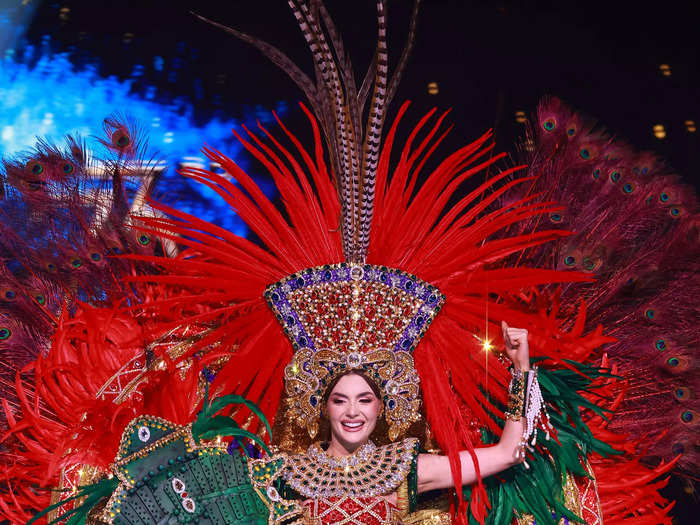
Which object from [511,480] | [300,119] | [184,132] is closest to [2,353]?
[184,132]

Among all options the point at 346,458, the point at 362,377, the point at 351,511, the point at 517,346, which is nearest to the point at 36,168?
the point at 362,377

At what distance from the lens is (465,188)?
426 cm

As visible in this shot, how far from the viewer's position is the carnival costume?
3010 millimetres

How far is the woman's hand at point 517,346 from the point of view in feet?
9.62

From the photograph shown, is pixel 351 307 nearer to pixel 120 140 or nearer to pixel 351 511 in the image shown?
pixel 351 511

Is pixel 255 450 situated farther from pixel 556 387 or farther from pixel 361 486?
pixel 556 387

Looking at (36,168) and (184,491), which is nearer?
(184,491)

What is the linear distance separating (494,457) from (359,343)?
637 millimetres

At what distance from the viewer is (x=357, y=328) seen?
3098mm

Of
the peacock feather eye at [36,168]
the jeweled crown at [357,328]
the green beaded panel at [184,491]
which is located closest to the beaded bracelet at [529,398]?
the jeweled crown at [357,328]

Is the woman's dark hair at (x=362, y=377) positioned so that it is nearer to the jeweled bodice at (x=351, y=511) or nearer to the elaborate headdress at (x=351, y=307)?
the elaborate headdress at (x=351, y=307)

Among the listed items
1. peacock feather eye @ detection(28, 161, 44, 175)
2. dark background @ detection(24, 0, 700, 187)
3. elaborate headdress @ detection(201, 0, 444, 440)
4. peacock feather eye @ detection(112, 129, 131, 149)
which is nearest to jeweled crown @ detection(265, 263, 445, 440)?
elaborate headdress @ detection(201, 0, 444, 440)

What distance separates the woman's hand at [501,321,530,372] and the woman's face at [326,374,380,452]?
530mm

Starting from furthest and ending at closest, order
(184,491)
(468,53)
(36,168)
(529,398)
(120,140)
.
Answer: (468,53) → (120,140) → (36,168) → (529,398) → (184,491)
